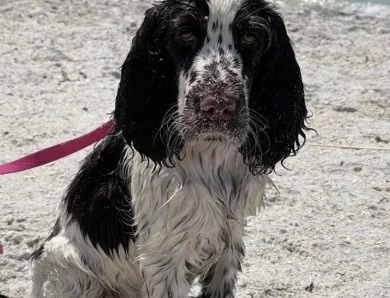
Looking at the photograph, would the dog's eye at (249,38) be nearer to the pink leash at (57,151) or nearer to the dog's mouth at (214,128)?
the dog's mouth at (214,128)

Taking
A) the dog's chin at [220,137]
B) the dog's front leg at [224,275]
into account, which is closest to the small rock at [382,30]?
the dog's front leg at [224,275]

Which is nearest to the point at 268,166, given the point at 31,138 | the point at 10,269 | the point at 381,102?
the point at 10,269

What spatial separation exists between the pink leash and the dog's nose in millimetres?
984

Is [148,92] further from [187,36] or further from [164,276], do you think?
[164,276]

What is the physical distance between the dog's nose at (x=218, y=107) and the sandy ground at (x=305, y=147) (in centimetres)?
177

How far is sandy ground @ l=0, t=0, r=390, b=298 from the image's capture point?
18.6 ft

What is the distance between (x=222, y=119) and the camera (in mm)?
3904

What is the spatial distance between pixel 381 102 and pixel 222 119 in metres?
4.40

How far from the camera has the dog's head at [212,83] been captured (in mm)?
3938

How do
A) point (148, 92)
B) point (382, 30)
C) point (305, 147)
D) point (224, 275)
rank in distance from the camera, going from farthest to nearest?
point (382, 30)
point (305, 147)
point (224, 275)
point (148, 92)

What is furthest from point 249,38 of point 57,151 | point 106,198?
point 57,151

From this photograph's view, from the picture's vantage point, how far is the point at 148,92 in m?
4.17

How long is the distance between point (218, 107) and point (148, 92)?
42cm

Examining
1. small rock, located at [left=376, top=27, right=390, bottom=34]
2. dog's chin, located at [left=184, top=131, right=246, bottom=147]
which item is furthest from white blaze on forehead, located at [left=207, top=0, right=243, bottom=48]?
small rock, located at [left=376, top=27, right=390, bottom=34]
